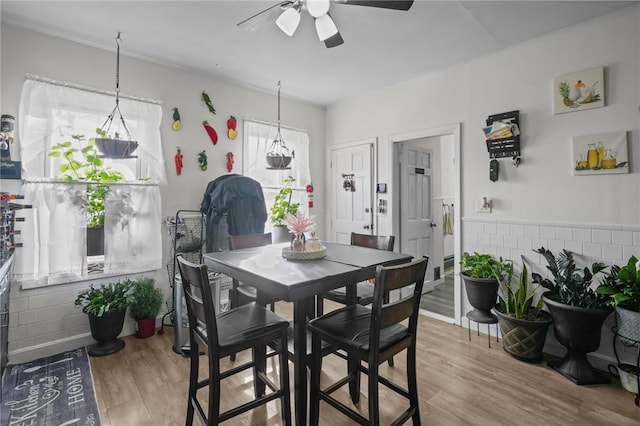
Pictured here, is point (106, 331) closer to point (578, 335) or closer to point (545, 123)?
point (578, 335)

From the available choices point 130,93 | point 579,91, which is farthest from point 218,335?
point 579,91

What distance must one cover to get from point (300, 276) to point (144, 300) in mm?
2151

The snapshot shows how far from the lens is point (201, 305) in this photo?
60.9 inches

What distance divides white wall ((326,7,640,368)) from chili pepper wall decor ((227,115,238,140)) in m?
2.11

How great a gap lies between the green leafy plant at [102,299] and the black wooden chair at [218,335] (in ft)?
4.75

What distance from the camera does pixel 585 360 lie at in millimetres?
2377

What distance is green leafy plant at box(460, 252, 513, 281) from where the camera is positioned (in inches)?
116

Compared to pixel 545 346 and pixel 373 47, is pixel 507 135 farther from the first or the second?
pixel 545 346

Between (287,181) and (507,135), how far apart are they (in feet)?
8.54

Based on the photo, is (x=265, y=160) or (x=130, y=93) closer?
(x=130, y=93)

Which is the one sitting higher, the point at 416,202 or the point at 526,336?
the point at 416,202

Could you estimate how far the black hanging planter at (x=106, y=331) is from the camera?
106 inches

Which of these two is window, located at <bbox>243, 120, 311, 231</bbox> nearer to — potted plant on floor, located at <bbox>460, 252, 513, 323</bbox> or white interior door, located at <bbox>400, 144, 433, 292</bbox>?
white interior door, located at <bbox>400, 144, 433, 292</bbox>

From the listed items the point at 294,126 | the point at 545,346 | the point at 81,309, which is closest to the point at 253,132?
the point at 294,126
